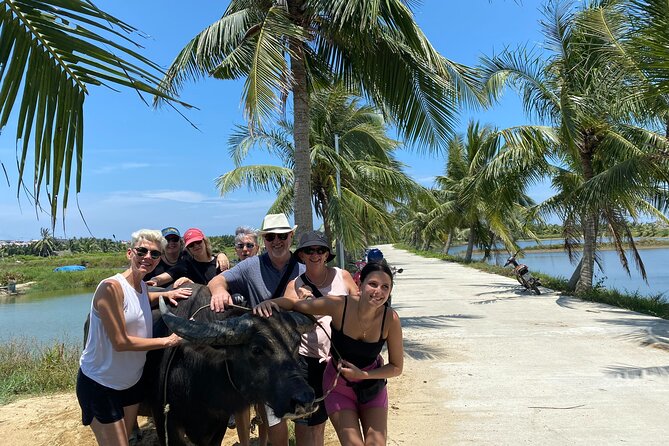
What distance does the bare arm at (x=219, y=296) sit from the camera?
341 cm

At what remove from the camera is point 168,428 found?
11.7ft

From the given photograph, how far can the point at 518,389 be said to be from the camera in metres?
6.45

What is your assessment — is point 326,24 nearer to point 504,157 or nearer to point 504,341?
point 504,341

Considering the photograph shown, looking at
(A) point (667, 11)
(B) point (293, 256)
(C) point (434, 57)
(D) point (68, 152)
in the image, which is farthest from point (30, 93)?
(A) point (667, 11)

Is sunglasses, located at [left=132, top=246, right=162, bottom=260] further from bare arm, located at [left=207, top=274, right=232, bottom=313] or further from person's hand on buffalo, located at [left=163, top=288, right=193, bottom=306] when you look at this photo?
person's hand on buffalo, located at [left=163, top=288, right=193, bottom=306]

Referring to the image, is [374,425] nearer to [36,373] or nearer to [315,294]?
[315,294]

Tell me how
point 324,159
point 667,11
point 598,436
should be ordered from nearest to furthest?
1. point 598,436
2. point 667,11
3. point 324,159

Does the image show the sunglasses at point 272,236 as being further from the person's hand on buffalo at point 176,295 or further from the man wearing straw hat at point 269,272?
→ the person's hand on buffalo at point 176,295

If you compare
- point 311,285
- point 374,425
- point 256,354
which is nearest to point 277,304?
point 256,354

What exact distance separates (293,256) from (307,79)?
6.35m

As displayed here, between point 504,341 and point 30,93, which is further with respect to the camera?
point 504,341

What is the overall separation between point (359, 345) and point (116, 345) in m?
1.52

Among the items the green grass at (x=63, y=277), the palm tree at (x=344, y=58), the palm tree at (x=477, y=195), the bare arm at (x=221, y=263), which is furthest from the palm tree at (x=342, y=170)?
the green grass at (x=63, y=277)

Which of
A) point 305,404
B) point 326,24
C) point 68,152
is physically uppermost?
point 326,24
